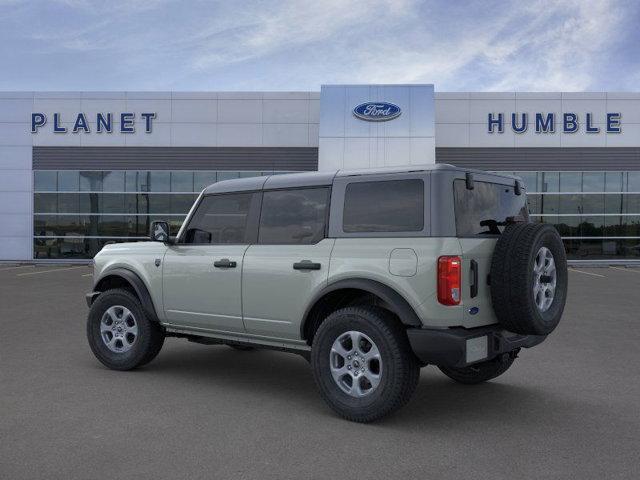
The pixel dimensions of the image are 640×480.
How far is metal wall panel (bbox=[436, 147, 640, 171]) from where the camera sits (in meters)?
26.6

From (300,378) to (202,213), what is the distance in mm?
1836

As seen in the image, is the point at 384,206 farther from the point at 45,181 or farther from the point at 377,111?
the point at 45,181

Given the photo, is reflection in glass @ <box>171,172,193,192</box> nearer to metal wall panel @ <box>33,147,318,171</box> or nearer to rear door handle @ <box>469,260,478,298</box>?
metal wall panel @ <box>33,147,318,171</box>

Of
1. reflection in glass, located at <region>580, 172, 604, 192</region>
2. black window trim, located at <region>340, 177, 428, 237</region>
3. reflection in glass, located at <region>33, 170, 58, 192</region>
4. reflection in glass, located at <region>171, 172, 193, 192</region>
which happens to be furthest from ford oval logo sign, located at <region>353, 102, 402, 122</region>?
black window trim, located at <region>340, 177, 428, 237</region>

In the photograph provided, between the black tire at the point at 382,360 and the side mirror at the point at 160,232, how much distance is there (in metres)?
1.99

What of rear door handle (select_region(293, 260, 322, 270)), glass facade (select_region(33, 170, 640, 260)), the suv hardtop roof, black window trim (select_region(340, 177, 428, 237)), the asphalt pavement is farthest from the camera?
glass facade (select_region(33, 170, 640, 260))

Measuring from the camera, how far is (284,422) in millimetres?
4504

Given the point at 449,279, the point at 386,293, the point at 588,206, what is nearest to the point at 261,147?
the point at 588,206

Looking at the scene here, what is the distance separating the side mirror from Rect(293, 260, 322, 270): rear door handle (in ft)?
5.19

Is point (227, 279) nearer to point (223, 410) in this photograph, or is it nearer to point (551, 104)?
point (223, 410)

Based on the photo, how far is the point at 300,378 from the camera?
232 inches

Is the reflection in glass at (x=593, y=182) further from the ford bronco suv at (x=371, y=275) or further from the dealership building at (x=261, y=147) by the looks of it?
the ford bronco suv at (x=371, y=275)

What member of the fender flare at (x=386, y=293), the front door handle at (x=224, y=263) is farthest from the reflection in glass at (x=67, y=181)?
the fender flare at (x=386, y=293)

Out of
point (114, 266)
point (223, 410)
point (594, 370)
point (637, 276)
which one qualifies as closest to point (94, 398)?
point (223, 410)
